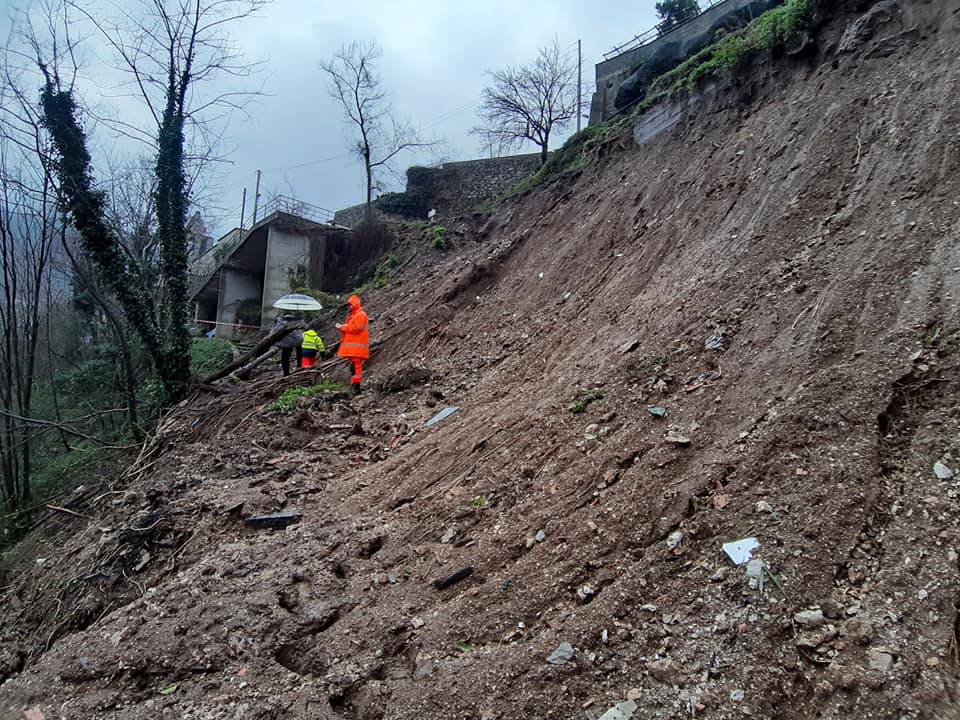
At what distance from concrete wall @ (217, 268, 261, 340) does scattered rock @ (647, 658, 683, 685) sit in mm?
22724

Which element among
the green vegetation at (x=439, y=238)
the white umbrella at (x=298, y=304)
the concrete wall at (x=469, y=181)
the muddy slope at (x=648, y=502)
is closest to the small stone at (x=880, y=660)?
the muddy slope at (x=648, y=502)

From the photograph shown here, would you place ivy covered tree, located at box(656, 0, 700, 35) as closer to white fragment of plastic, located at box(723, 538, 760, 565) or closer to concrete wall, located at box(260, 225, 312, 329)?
concrete wall, located at box(260, 225, 312, 329)

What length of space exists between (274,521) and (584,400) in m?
3.30

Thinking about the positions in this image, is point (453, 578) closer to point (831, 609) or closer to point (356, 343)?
point (831, 609)

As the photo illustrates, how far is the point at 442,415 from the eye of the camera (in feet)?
22.5

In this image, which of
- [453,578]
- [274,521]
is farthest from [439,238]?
[453,578]

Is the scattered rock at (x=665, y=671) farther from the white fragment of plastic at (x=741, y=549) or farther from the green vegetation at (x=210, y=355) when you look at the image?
the green vegetation at (x=210, y=355)

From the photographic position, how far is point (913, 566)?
2660mm

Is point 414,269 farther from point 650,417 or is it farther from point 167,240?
point 650,417

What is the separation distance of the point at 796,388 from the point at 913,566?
154 centimetres

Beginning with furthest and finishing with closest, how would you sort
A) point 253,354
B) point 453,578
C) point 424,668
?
point 253,354 < point 453,578 < point 424,668

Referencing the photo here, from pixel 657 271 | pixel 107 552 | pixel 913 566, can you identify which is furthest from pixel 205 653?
pixel 657 271

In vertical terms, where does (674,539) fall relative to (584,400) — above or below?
below

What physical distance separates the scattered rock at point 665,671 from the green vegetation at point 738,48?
8.83 meters
